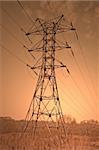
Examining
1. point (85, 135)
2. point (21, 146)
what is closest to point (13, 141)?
point (21, 146)

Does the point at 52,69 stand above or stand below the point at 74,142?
above

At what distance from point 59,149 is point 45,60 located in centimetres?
319

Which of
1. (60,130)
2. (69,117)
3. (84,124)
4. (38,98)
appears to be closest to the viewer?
(38,98)

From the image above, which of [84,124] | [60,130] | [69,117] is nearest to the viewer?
[60,130]

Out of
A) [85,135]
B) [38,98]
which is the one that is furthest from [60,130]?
[85,135]

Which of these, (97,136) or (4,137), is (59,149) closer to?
(4,137)

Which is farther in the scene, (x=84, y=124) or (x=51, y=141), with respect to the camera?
(x=84, y=124)

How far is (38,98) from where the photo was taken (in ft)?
56.8

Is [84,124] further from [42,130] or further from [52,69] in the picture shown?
[52,69]

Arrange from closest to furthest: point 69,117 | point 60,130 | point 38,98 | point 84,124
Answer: point 38,98
point 60,130
point 69,117
point 84,124

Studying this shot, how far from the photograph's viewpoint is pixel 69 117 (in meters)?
22.0

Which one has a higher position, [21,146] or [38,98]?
[38,98]

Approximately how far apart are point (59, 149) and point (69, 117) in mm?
4154

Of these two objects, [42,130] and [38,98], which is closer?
[38,98]
